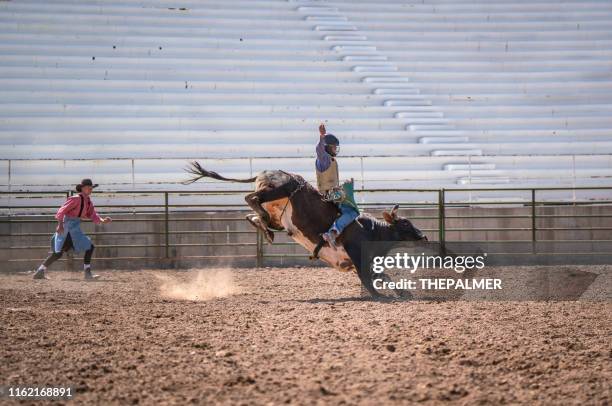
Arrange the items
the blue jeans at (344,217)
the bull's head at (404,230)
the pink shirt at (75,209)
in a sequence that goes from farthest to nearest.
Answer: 1. the pink shirt at (75,209)
2. the bull's head at (404,230)
3. the blue jeans at (344,217)

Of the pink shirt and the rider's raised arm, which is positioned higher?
the rider's raised arm

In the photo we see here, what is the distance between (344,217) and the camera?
24.1ft

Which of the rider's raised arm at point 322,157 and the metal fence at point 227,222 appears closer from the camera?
the rider's raised arm at point 322,157

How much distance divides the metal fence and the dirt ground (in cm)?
399

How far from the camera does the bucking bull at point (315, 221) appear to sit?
7.37 metres

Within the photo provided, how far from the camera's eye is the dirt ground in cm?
365

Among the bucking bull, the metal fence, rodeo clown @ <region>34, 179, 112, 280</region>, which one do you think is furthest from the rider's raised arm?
the metal fence

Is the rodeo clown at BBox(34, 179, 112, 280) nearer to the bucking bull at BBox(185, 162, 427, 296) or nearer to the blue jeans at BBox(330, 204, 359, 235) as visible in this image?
the bucking bull at BBox(185, 162, 427, 296)

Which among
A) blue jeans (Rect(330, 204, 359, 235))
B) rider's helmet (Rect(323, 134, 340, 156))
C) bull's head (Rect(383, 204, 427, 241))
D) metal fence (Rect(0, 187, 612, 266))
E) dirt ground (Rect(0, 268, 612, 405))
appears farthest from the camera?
metal fence (Rect(0, 187, 612, 266))

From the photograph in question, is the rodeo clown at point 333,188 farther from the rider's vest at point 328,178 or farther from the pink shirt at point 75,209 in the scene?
the pink shirt at point 75,209

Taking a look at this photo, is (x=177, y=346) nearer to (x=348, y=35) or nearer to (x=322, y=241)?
(x=322, y=241)

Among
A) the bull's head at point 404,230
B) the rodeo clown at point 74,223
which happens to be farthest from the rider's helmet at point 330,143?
the rodeo clown at point 74,223

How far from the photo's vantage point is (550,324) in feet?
18.1

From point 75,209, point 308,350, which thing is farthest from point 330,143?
point 75,209
